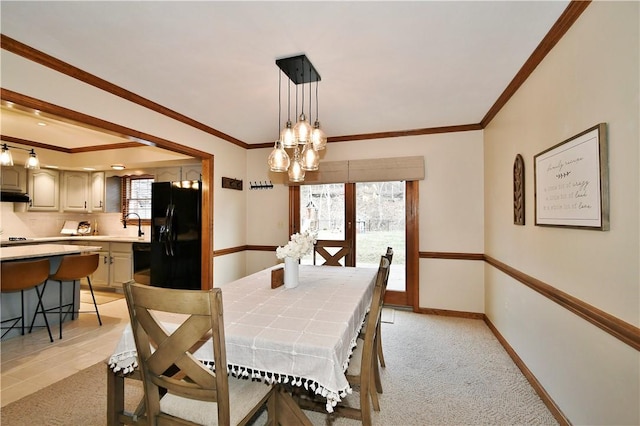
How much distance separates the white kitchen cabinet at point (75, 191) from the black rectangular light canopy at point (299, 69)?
5.22 meters

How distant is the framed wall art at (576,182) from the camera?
1413mm

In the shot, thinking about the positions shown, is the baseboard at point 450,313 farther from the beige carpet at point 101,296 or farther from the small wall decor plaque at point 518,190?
the beige carpet at point 101,296

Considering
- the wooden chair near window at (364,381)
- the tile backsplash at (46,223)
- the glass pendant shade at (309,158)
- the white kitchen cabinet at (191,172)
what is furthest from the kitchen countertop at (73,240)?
the wooden chair near window at (364,381)

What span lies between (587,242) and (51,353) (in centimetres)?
→ 429

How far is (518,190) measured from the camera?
8.13 ft

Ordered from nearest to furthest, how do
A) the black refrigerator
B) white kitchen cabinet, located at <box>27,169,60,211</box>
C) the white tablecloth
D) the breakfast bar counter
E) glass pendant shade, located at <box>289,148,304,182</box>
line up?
the white tablecloth → glass pendant shade, located at <box>289,148,304,182</box> → the breakfast bar counter → the black refrigerator → white kitchen cabinet, located at <box>27,169,60,211</box>

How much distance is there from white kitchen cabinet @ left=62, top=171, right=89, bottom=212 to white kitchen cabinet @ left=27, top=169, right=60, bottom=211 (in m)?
0.10

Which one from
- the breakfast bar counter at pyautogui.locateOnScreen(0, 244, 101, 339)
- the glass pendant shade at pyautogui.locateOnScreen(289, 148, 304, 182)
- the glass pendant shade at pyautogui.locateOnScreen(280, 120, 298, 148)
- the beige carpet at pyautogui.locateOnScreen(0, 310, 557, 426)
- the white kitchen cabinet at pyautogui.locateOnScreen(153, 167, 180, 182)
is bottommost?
the beige carpet at pyautogui.locateOnScreen(0, 310, 557, 426)

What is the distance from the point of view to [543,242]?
207cm

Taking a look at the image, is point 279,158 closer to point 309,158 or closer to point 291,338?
point 309,158

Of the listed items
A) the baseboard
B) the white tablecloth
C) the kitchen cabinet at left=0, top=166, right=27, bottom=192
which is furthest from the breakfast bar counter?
the baseboard

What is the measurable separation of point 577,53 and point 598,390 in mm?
1792

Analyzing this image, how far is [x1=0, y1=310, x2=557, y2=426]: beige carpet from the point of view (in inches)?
73.0

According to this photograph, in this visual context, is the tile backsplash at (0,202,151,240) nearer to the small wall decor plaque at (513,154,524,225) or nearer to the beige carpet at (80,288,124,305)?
the beige carpet at (80,288,124,305)
